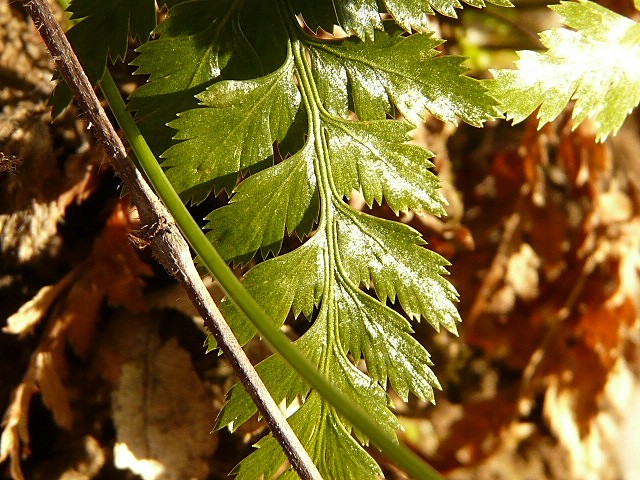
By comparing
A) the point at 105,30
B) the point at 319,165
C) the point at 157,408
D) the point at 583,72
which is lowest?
the point at 157,408

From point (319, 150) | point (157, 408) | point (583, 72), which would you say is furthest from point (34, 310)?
point (583, 72)

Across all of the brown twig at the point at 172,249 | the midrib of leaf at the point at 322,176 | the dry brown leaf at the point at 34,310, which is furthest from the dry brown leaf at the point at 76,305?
the midrib of leaf at the point at 322,176

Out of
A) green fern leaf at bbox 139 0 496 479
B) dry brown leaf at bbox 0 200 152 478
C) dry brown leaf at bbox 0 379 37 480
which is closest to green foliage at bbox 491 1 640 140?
green fern leaf at bbox 139 0 496 479

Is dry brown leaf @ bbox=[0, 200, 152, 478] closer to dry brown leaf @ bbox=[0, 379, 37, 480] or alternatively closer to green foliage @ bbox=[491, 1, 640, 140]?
dry brown leaf @ bbox=[0, 379, 37, 480]

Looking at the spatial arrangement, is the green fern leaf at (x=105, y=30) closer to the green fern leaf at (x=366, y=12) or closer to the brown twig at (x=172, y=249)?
the brown twig at (x=172, y=249)

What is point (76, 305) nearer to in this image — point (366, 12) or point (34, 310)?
point (34, 310)
